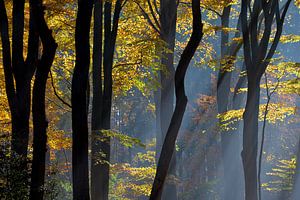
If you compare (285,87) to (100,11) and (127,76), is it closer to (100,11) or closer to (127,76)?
(127,76)

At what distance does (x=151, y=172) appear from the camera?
18.9m

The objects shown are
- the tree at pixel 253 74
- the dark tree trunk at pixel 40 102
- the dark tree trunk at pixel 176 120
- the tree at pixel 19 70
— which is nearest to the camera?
the dark tree trunk at pixel 40 102

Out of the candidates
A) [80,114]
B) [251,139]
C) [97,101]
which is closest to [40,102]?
[80,114]

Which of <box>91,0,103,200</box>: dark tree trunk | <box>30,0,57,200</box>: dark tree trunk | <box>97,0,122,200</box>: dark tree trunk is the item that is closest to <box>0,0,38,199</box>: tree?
<box>30,0,57,200</box>: dark tree trunk

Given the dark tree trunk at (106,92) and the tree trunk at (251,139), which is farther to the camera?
the tree trunk at (251,139)

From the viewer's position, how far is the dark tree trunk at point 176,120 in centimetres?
895

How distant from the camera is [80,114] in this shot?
8586 mm

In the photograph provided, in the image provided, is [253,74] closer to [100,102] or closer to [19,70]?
[100,102]

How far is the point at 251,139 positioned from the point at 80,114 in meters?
6.70

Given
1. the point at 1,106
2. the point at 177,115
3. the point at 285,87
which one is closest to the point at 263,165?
the point at 285,87

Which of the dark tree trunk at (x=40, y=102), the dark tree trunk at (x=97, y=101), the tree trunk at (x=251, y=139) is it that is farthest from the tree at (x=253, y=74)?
the dark tree trunk at (x=40, y=102)

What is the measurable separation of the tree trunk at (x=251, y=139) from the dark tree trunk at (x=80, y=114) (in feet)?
20.9

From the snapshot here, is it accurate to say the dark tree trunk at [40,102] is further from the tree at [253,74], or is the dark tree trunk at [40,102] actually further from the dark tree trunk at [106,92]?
the tree at [253,74]

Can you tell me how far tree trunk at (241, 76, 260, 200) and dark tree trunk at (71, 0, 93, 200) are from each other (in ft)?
20.9
